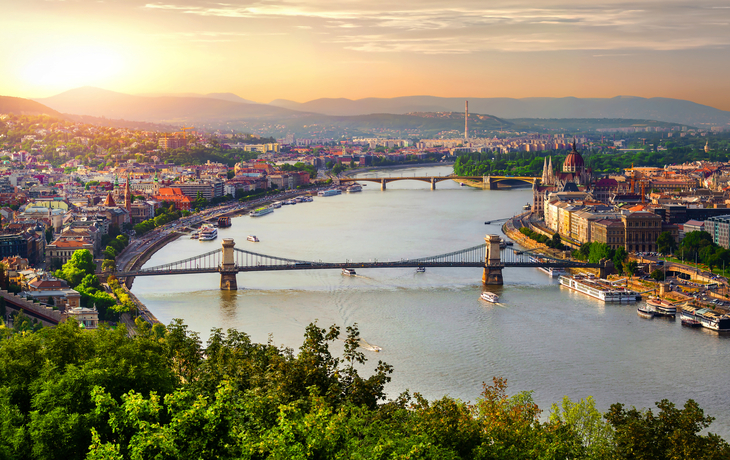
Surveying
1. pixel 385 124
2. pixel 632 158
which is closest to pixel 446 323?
pixel 632 158

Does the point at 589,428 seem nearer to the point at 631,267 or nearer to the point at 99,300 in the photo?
the point at 99,300

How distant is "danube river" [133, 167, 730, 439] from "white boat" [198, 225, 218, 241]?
4.25 feet

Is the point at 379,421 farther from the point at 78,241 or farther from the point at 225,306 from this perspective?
the point at 78,241

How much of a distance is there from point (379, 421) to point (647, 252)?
1322 centimetres

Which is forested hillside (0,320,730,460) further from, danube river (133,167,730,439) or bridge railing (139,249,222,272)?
bridge railing (139,249,222,272)

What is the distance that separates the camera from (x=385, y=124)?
133 metres

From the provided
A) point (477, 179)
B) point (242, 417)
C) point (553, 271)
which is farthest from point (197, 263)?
point (477, 179)

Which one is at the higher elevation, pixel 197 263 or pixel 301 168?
pixel 301 168

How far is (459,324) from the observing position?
35.5 ft

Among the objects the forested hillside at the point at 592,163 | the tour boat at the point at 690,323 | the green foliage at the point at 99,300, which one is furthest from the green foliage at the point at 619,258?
the forested hillside at the point at 592,163

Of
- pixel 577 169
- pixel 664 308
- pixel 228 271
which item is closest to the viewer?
pixel 664 308

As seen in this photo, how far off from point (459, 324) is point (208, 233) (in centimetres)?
1059

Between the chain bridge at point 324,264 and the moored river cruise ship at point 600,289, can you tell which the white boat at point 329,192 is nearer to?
the chain bridge at point 324,264

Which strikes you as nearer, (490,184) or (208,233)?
(208,233)
